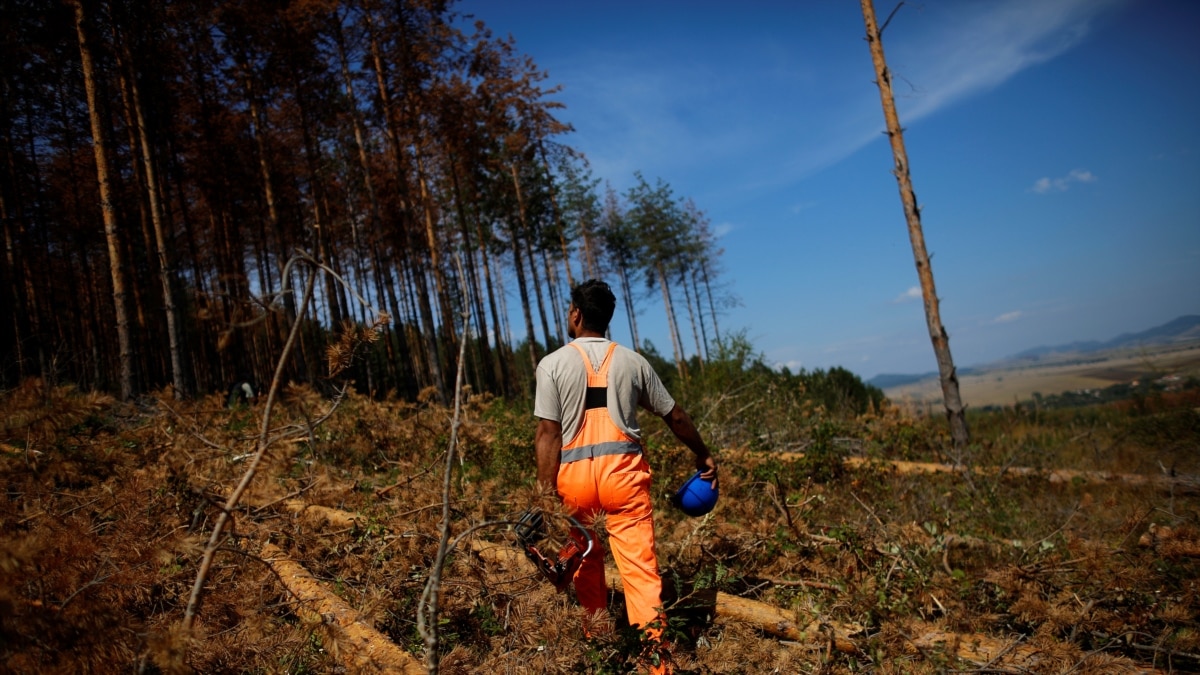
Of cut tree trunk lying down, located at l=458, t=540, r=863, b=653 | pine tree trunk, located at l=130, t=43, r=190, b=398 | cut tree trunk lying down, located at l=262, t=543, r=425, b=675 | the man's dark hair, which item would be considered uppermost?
pine tree trunk, located at l=130, t=43, r=190, b=398

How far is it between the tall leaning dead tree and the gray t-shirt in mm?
6477

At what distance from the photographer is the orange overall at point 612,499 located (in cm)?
284

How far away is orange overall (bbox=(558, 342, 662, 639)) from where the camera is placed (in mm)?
2844

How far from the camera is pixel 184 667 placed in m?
1.68

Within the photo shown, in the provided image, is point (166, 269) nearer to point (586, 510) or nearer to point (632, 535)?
point (586, 510)

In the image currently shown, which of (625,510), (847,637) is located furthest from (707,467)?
(847,637)

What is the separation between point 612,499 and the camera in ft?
9.35

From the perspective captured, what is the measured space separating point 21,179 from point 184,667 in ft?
68.4

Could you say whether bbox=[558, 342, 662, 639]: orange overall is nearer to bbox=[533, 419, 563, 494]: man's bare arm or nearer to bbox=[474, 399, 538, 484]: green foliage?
bbox=[533, 419, 563, 494]: man's bare arm

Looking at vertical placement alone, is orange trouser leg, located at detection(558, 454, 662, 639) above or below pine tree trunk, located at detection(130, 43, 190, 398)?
below

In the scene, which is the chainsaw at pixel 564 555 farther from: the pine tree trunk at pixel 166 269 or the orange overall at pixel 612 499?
the pine tree trunk at pixel 166 269

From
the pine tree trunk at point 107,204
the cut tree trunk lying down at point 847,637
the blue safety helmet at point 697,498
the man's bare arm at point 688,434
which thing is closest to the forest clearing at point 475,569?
the cut tree trunk lying down at point 847,637

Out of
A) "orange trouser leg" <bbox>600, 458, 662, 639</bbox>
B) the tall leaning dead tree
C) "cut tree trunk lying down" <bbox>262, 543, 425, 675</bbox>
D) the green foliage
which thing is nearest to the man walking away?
"orange trouser leg" <bbox>600, 458, 662, 639</bbox>

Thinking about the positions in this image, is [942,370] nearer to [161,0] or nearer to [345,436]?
[345,436]
